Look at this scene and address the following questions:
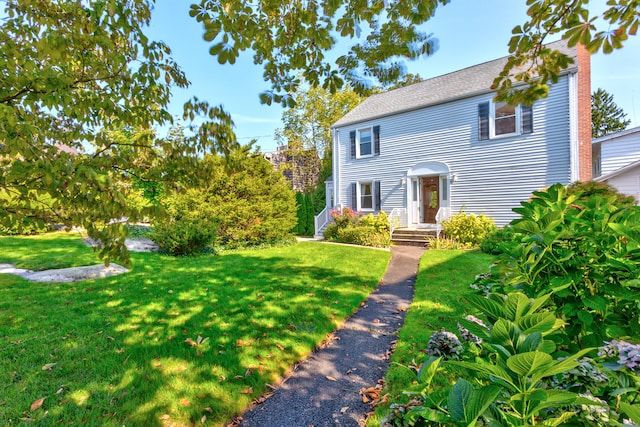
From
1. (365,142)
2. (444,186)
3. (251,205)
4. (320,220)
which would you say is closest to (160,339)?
(251,205)

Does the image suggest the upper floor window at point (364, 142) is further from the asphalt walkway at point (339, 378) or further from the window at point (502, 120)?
the asphalt walkway at point (339, 378)

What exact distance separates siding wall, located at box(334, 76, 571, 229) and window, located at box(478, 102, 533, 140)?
201 millimetres

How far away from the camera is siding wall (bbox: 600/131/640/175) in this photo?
38.5 feet

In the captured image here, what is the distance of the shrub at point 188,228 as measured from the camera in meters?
10.0

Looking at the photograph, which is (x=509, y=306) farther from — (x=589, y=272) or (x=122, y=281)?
(x=122, y=281)

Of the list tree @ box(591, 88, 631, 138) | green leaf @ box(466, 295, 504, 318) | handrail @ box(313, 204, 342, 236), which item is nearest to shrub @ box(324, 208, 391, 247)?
handrail @ box(313, 204, 342, 236)

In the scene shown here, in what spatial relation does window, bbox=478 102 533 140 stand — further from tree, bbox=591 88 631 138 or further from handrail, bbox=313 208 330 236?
tree, bbox=591 88 631 138

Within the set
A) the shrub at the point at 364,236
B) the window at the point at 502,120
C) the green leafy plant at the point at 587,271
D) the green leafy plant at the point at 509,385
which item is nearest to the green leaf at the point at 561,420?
the green leafy plant at the point at 509,385

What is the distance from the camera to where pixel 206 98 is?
2680mm

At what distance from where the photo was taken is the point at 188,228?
10.2 meters

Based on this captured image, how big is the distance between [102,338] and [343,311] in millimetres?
3318

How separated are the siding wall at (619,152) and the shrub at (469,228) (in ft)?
20.4

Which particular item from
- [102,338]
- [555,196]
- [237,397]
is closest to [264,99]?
[555,196]

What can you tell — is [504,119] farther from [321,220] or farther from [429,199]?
[321,220]
